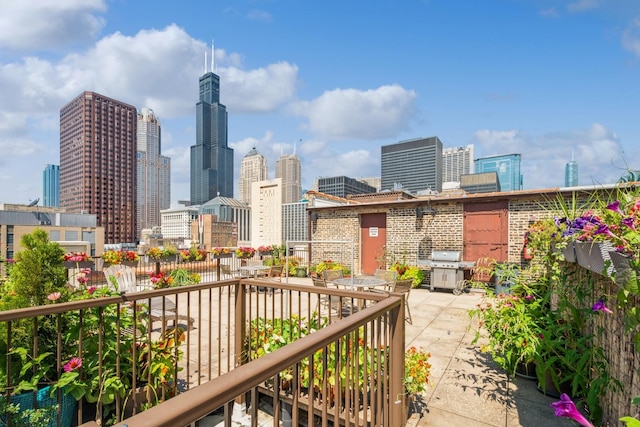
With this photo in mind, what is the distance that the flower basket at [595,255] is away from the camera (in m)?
1.65

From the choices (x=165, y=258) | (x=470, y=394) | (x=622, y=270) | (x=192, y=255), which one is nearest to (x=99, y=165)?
(x=192, y=255)

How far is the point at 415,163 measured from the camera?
4766 inches

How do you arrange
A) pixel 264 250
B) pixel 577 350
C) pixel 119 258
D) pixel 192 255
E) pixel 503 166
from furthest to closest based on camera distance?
pixel 503 166 → pixel 264 250 → pixel 192 255 → pixel 119 258 → pixel 577 350

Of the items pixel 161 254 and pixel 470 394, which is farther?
pixel 161 254

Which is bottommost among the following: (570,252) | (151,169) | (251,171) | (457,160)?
(570,252)

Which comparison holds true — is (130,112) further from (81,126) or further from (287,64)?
(287,64)

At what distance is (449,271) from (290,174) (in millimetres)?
145667

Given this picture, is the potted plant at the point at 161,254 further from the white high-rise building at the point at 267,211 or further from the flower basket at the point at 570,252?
the white high-rise building at the point at 267,211

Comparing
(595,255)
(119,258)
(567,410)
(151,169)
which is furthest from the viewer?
(151,169)

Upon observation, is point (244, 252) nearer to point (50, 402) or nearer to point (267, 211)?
point (50, 402)

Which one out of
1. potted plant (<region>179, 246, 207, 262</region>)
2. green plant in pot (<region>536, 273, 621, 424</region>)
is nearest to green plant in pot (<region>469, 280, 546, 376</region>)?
green plant in pot (<region>536, 273, 621, 424</region>)

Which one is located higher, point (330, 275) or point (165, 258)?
point (330, 275)

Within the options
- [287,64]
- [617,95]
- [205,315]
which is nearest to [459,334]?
[205,315]

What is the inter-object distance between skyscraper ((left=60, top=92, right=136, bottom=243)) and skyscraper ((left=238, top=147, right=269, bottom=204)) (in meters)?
68.5
